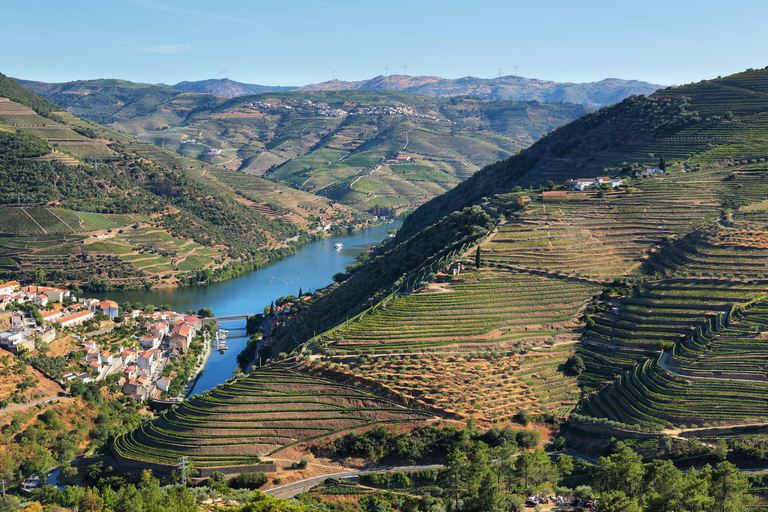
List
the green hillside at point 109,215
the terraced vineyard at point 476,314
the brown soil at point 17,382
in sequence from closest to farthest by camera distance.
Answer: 1. the terraced vineyard at point 476,314
2. the brown soil at point 17,382
3. the green hillside at point 109,215

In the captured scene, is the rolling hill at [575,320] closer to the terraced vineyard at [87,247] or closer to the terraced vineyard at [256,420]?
the terraced vineyard at [256,420]

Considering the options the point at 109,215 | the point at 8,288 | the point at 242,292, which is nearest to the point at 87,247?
the point at 109,215

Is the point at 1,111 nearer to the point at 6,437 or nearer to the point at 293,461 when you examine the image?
the point at 6,437

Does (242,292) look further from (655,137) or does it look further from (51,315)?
(655,137)

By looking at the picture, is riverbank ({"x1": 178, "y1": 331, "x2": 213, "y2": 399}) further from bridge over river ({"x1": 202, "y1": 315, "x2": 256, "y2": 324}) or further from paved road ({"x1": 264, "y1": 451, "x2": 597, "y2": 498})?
paved road ({"x1": 264, "y1": 451, "x2": 597, "y2": 498})

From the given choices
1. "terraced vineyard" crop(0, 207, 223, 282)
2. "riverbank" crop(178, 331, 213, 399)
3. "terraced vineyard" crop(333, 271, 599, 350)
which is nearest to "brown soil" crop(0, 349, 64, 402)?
"riverbank" crop(178, 331, 213, 399)

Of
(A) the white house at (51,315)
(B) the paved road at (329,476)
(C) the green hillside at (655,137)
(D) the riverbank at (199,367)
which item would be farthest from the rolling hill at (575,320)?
(A) the white house at (51,315)
